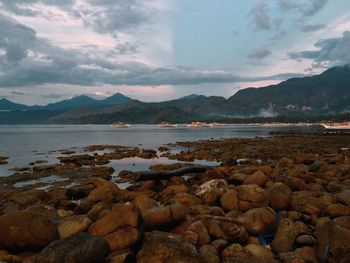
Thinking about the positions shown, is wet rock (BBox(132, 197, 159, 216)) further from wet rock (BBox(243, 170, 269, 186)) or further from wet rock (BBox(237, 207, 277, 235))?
wet rock (BBox(243, 170, 269, 186))

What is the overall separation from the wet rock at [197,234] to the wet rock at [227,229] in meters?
0.32

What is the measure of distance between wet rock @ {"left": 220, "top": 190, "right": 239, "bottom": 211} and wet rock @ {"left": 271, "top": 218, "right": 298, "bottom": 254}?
104 inches

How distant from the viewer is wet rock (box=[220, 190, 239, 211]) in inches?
523

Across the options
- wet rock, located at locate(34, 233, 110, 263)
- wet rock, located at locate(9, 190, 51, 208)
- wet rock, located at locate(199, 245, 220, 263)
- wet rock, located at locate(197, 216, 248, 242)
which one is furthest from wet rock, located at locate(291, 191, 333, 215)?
wet rock, located at locate(9, 190, 51, 208)

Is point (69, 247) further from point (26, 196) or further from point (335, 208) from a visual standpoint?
point (26, 196)

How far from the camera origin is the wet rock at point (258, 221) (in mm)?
11023

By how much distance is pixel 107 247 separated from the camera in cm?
862

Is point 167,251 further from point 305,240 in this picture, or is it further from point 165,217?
point 305,240

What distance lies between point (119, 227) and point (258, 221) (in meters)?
4.71

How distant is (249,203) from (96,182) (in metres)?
9.53

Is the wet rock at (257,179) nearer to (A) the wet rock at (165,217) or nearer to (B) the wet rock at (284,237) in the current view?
(B) the wet rock at (284,237)

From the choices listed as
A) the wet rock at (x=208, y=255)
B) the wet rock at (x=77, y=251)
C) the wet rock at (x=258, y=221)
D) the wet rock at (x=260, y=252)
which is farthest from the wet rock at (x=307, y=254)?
the wet rock at (x=77, y=251)

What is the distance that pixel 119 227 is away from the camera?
956 centimetres

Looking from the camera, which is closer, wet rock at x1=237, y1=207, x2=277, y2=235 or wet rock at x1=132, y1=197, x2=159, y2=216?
wet rock at x1=237, y1=207, x2=277, y2=235
